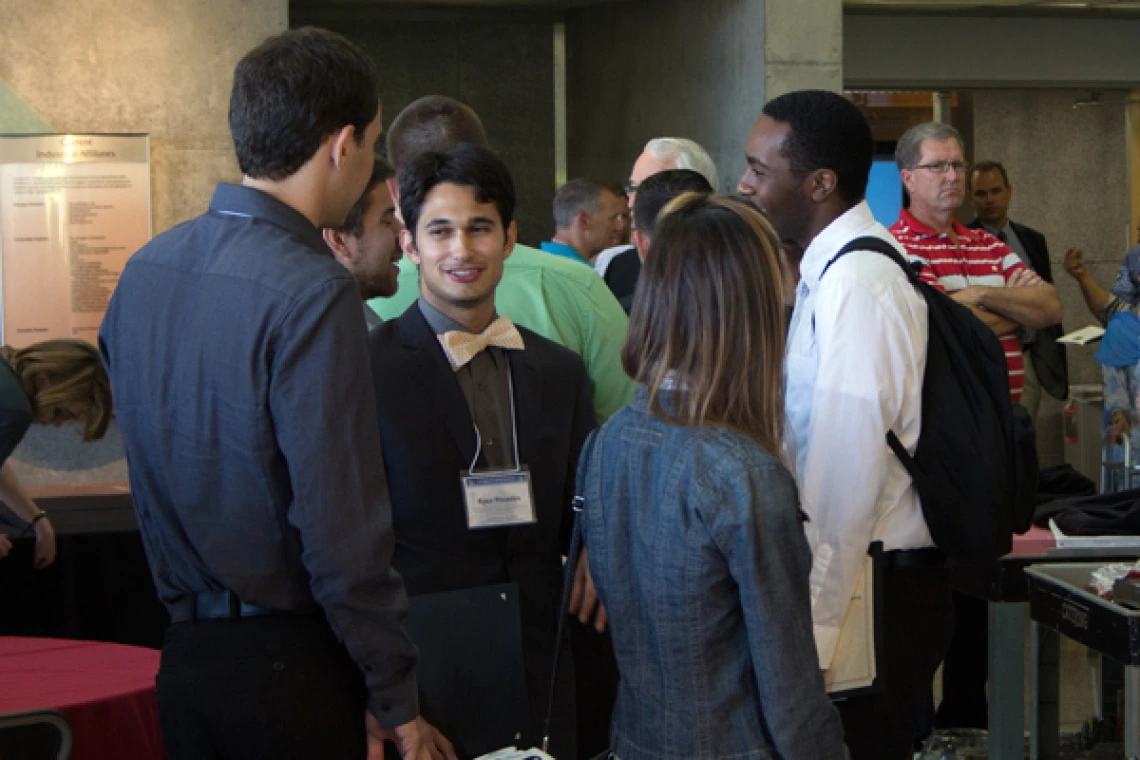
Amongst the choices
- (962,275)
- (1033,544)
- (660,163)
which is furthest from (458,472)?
(962,275)

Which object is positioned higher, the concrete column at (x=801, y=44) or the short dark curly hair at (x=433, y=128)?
the concrete column at (x=801, y=44)

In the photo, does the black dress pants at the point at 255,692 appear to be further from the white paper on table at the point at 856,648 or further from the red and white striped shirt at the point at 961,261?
the red and white striped shirt at the point at 961,261

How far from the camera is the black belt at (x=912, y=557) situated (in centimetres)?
222

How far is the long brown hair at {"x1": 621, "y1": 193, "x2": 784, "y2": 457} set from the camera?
1673 mm

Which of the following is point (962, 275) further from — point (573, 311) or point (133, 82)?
point (133, 82)

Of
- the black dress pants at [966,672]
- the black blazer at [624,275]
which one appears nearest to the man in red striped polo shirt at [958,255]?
the black dress pants at [966,672]

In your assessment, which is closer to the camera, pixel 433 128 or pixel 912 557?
pixel 912 557

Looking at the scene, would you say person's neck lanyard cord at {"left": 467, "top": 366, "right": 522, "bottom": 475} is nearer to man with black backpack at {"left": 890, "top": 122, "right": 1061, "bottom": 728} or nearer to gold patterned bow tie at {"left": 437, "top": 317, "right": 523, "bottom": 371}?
gold patterned bow tie at {"left": 437, "top": 317, "right": 523, "bottom": 371}

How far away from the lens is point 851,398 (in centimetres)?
205

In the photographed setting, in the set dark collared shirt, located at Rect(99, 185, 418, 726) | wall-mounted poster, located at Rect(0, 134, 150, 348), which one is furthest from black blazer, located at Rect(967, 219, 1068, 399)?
dark collared shirt, located at Rect(99, 185, 418, 726)

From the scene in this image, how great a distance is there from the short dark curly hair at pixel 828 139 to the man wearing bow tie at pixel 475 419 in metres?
0.56

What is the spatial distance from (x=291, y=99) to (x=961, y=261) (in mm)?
3141

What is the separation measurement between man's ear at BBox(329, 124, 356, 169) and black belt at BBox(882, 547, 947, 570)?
1.20m

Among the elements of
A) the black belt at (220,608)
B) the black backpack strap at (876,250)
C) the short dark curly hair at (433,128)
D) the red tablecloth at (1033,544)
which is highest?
the short dark curly hair at (433,128)
